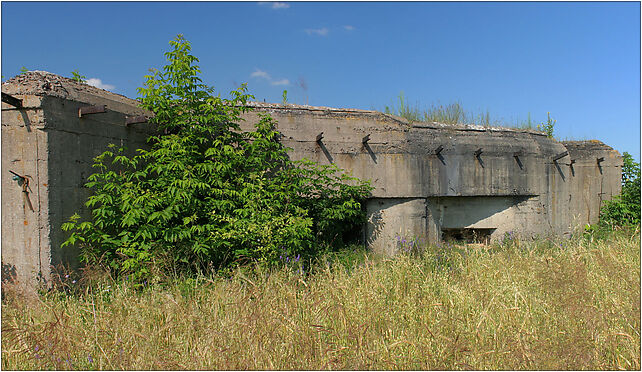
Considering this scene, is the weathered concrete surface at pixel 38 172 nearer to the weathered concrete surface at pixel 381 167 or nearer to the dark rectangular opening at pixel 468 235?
the weathered concrete surface at pixel 381 167

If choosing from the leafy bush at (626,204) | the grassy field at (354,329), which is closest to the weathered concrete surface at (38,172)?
the grassy field at (354,329)

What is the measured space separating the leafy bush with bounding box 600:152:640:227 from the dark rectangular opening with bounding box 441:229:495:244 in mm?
2901

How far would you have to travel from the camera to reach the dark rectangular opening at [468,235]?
826 cm

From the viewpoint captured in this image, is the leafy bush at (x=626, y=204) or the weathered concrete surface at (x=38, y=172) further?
the leafy bush at (x=626, y=204)

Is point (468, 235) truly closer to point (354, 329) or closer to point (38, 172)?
point (354, 329)

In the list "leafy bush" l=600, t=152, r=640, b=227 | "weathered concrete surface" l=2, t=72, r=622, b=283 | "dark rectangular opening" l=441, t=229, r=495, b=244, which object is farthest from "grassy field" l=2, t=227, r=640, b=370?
"leafy bush" l=600, t=152, r=640, b=227

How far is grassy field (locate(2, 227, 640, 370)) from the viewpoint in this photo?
2.77m

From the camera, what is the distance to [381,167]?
6977 millimetres

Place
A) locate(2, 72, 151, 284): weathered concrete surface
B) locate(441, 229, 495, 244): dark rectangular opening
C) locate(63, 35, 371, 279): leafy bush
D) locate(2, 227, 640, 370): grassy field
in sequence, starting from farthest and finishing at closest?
locate(441, 229, 495, 244): dark rectangular opening
locate(63, 35, 371, 279): leafy bush
locate(2, 72, 151, 284): weathered concrete surface
locate(2, 227, 640, 370): grassy field

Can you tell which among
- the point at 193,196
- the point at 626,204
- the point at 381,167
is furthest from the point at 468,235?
the point at 193,196

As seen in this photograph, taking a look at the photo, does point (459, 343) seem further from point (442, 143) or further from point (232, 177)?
point (442, 143)

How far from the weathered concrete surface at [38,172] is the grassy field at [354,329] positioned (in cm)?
46

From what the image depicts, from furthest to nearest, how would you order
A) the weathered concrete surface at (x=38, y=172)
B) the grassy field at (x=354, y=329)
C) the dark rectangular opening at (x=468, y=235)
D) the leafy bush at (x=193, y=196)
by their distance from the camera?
the dark rectangular opening at (x=468, y=235)
the leafy bush at (x=193, y=196)
the weathered concrete surface at (x=38, y=172)
the grassy field at (x=354, y=329)

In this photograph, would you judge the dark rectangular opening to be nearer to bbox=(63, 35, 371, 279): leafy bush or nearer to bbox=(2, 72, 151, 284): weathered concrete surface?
bbox=(63, 35, 371, 279): leafy bush
